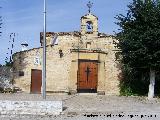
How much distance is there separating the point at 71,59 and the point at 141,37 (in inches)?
229

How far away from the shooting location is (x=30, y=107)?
17844 millimetres

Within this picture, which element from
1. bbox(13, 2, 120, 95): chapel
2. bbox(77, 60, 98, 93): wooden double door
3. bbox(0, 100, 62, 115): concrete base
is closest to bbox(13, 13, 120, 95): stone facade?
bbox(13, 2, 120, 95): chapel

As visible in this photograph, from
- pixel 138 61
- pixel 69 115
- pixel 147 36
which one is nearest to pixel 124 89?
pixel 138 61

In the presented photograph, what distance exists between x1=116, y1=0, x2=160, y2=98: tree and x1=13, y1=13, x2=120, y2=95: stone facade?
103 inches

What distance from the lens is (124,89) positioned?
89.1 ft

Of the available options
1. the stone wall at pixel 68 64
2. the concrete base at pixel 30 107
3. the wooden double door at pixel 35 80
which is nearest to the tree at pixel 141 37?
the stone wall at pixel 68 64

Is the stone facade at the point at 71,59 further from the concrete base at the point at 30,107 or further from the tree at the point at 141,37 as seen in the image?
the concrete base at the point at 30,107

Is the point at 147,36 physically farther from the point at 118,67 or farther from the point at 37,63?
the point at 37,63

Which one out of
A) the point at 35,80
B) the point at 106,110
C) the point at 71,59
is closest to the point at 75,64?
the point at 71,59

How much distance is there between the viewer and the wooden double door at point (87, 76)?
27422mm

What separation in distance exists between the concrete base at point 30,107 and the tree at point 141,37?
8035mm

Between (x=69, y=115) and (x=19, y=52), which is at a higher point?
(x=19, y=52)

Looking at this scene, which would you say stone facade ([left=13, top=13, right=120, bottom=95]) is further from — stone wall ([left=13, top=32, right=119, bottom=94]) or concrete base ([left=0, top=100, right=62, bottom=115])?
concrete base ([left=0, top=100, right=62, bottom=115])

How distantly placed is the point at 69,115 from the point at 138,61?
8.49 metres
